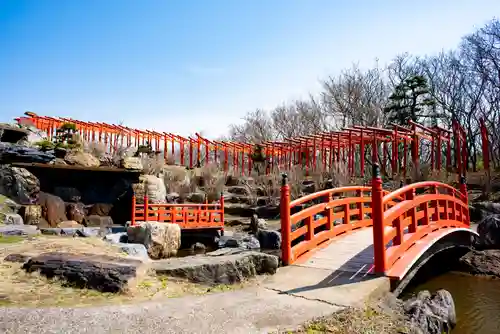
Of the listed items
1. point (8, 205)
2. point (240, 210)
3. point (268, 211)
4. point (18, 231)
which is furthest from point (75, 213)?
point (268, 211)

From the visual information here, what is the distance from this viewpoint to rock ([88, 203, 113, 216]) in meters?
16.2

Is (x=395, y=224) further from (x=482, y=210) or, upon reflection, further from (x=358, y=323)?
(x=482, y=210)

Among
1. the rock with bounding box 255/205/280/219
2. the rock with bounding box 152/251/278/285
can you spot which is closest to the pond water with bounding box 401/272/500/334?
the rock with bounding box 152/251/278/285

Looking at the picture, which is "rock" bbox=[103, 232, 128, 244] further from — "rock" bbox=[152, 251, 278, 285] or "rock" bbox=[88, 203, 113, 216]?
"rock" bbox=[88, 203, 113, 216]

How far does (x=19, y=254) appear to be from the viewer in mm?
5859

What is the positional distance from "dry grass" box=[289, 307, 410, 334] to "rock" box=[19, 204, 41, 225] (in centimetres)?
1226

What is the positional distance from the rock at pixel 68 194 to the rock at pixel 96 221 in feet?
4.07

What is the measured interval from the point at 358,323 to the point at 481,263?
783 cm

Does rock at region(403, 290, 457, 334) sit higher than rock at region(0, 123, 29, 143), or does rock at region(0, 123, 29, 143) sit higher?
rock at region(0, 123, 29, 143)

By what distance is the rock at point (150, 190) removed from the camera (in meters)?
17.3

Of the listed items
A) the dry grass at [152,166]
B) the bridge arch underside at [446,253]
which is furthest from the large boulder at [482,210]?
the dry grass at [152,166]

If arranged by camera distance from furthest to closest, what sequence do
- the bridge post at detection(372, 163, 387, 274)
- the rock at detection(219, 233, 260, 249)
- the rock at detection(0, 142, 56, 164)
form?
the rock at detection(0, 142, 56, 164) → the rock at detection(219, 233, 260, 249) → the bridge post at detection(372, 163, 387, 274)

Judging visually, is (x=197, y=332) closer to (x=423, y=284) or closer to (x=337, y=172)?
(x=423, y=284)

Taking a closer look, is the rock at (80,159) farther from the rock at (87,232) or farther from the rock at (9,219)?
the rock at (87,232)
